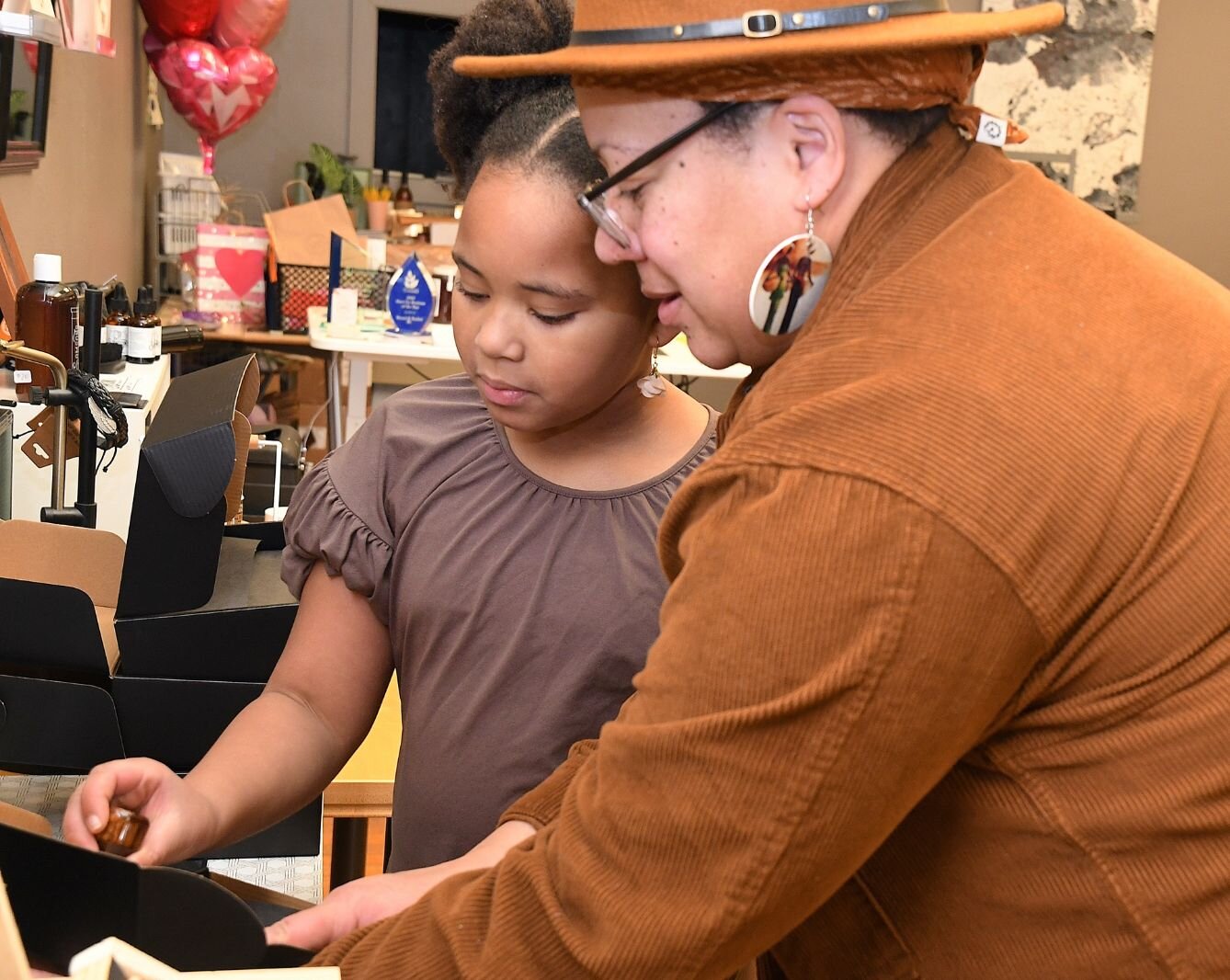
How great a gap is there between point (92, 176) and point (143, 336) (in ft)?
5.66

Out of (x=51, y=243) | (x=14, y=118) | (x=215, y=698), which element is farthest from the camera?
(x=51, y=243)

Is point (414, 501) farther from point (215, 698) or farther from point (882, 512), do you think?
point (882, 512)

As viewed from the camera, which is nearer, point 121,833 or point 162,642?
point 121,833

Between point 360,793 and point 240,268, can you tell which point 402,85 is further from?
point 360,793

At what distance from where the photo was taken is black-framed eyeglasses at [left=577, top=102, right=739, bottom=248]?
714 mm

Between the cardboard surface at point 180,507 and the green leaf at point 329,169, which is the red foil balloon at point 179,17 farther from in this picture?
the cardboard surface at point 180,507

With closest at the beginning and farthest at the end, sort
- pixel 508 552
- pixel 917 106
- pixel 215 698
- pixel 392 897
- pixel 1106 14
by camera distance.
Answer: pixel 917 106, pixel 392 897, pixel 508 552, pixel 215 698, pixel 1106 14

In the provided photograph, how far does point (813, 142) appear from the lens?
2.29 feet

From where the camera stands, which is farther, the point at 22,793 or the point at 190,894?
the point at 22,793

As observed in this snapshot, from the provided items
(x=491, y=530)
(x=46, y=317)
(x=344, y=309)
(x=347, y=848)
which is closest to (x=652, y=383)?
(x=491, y=530)

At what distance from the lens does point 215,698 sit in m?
1.46

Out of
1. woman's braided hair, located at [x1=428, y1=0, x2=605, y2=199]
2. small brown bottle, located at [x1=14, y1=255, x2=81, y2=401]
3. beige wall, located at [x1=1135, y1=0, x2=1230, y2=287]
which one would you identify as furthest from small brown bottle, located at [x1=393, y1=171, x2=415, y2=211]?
woman's braided hair, located at [x1=428, y1=0, x2=605, y2=199]

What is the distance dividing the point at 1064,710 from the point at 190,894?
48 centimetres

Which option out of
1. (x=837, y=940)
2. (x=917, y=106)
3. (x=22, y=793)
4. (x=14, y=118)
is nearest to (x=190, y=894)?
(x=837, y=940)
